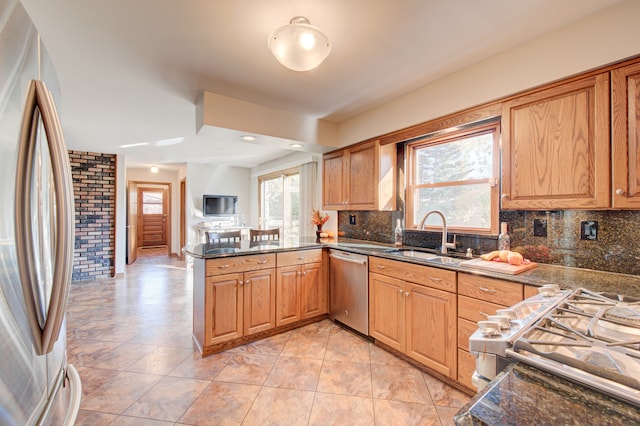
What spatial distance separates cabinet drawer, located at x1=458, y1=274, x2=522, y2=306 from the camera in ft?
5.16

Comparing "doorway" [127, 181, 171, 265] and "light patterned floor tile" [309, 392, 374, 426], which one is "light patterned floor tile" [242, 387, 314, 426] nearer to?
"light patterned floor tile" [309, 392, 374, 426]

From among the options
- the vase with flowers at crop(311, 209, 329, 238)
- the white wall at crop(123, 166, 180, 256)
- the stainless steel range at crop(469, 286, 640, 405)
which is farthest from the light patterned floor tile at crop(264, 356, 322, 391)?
the white wall at crop(123, 166, 180, 256)

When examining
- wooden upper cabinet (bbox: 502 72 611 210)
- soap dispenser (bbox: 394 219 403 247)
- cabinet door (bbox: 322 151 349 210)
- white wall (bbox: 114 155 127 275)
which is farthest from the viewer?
white wall (bbox: 114 155 127 275)

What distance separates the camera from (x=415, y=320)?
6.97ft

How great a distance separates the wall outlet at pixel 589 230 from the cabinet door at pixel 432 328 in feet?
2.98

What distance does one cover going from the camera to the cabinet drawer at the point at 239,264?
229cm

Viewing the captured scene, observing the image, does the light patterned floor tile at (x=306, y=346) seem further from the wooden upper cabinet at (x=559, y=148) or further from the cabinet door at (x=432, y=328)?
the wooden upper cabinet at (x=559, y=148)

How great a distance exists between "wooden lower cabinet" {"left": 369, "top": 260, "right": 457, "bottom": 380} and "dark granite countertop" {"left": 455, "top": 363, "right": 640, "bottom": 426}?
1.40 m

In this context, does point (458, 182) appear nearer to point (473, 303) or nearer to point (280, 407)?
point (473, 303)

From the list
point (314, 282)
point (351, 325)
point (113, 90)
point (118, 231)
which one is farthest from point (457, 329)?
point (118, 231)

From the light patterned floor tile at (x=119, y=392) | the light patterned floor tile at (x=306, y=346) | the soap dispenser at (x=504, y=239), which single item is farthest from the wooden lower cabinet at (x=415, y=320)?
the light patterned floor tile at (x=119, y=392)

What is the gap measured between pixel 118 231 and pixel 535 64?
6.31 meters

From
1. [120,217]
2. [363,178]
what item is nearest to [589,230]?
[363,178]

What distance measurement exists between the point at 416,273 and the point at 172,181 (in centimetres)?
734
